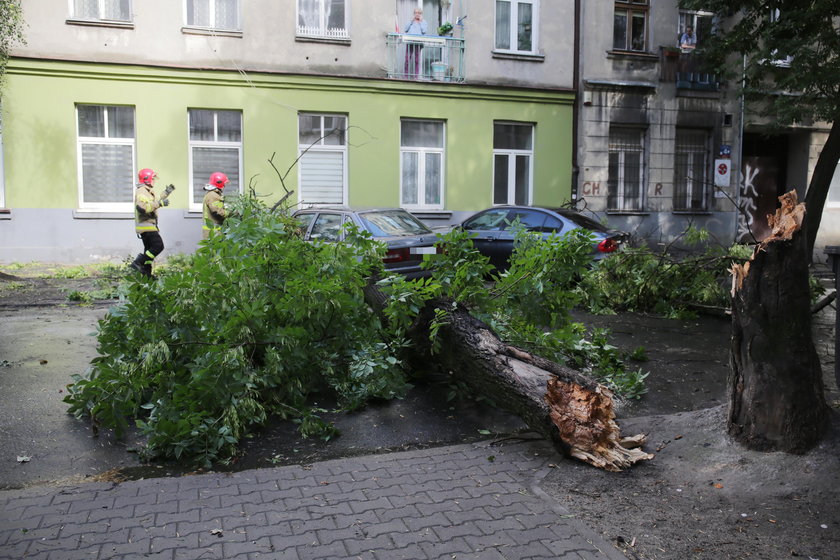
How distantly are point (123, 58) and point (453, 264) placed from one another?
13.3 m

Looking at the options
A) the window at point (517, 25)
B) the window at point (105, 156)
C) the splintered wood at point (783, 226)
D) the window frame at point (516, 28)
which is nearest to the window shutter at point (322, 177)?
the window at point (105, 156)

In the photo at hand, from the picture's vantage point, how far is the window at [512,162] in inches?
790

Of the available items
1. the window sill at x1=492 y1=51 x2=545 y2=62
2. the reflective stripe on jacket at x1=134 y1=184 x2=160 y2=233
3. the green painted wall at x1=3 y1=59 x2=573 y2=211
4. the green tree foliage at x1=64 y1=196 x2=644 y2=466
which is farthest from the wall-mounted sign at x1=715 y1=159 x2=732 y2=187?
the green tree foliage at x1=64 y1=196 x2=644 y2=466

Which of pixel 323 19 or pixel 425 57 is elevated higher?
pixel 323 19

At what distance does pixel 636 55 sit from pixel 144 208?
45.6 feet

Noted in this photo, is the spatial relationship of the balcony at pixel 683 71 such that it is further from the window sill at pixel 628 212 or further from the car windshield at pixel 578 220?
the car windshield at pixel 578 220

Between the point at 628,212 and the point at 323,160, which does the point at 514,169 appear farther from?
the point at 323,160

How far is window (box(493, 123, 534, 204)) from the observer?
Result: 20.1 metres

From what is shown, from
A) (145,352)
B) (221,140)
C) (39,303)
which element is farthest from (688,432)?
(221,140)

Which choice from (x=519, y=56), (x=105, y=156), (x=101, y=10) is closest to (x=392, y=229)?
(x=105, y=156)

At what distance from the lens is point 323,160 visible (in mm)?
18594

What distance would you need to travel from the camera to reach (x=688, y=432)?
504cm

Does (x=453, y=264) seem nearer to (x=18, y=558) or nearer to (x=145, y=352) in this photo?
(x=145, y=352)

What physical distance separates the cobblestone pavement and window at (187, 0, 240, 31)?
49.4ft
